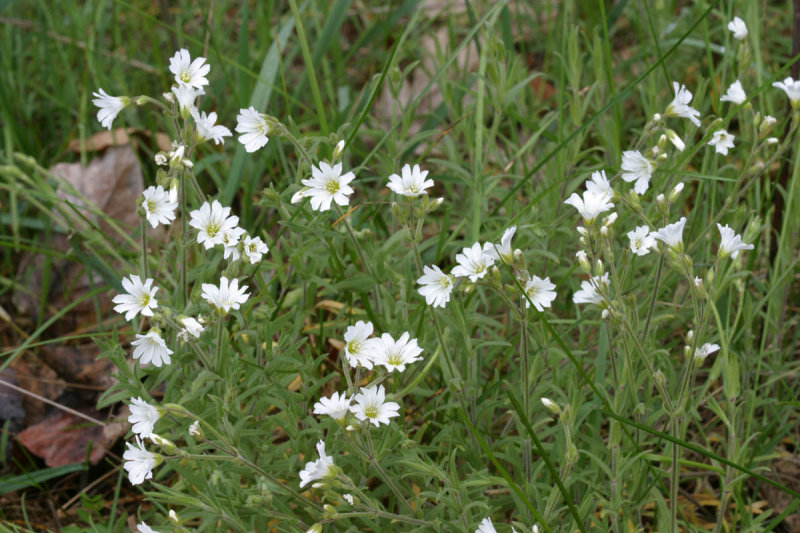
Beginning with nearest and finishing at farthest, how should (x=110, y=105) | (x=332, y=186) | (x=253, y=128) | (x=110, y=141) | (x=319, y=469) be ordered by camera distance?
(x=319, y=469) < (x=332, y=186) < (x=253, y=128) < (x=110, y=105) < (x=110, y=141)

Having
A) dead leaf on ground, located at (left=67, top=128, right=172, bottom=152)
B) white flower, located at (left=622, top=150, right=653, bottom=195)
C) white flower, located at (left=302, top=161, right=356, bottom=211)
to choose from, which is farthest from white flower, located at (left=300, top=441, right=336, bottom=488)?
dead leaf on ground, located at (left=67, top=128, right=172, bottom=152)

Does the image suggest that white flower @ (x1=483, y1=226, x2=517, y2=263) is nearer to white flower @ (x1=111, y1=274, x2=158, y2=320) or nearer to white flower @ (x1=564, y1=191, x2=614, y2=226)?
white flower @ (x1=564, y1=191, x2=614, y2=226)

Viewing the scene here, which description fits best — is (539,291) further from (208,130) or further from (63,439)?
(63,439)

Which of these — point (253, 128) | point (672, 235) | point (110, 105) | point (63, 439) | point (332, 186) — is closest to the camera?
point (672, 235)

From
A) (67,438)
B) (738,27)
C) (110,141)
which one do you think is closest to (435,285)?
(738,27)

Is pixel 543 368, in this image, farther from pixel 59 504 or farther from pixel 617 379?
pixel 59 504

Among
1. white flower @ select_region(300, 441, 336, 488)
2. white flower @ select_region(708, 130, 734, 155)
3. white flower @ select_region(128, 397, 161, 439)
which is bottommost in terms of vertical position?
white flower @ select_region(300, 441, 336, 488)
